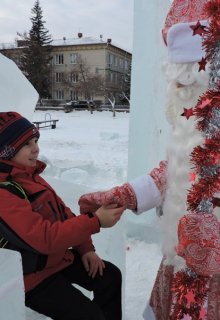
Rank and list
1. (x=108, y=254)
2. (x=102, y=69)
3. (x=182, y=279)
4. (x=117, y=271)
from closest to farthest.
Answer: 1. (x=182, y=279)
2. (x=117, y=271)
3. (x=108, y=254)
4. (x=102, y=69)

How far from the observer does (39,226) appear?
144cm

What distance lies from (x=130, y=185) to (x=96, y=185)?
3481 mm

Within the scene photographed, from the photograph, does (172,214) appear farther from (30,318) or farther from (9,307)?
(30,318)

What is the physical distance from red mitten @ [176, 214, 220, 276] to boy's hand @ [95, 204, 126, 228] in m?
0.39

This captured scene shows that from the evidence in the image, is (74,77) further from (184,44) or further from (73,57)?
(184,44)

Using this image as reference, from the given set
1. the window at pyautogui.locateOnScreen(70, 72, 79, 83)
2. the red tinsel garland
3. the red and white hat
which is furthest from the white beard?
the window at pyautogui.locateOnScreen(70, 72, 79, 83)

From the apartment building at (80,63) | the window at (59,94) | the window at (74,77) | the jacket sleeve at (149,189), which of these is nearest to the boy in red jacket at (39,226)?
the jacket sleeve at (149,189)

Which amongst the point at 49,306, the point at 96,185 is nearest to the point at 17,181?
the point at 49,306

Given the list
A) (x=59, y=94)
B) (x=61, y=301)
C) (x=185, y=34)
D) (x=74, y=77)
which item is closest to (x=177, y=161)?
(x=185, y=34)

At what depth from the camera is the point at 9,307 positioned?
49.9 inches

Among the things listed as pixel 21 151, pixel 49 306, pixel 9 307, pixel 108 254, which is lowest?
pixel 108 254

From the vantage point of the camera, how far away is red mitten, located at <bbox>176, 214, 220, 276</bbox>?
1.18m

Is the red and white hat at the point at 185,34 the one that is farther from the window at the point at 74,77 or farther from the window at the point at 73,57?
the window at the point at 73,57

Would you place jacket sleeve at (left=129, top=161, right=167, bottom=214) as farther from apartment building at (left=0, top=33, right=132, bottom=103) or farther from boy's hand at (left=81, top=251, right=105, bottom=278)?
apartment building at (left=0, top=33, right=132, bottom=103)
